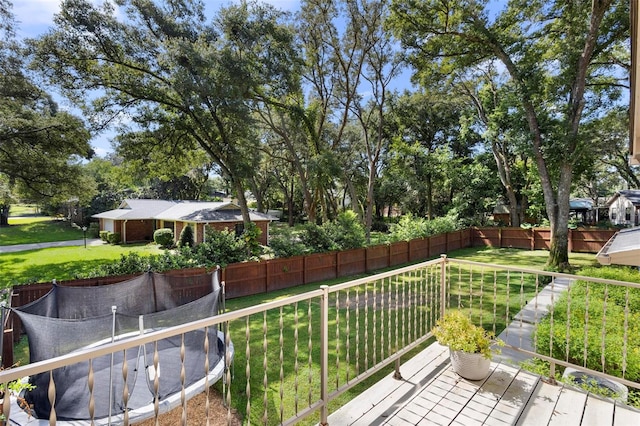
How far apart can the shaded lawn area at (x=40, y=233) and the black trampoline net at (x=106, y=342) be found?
67.1ft

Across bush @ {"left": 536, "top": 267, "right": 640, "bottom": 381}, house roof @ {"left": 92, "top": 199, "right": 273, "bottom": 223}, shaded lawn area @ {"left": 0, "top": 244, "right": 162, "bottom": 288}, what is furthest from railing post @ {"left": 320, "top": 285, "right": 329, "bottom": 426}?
house roof @ {"left": 92, "top": 199, "right": 273, "bottom": 223}

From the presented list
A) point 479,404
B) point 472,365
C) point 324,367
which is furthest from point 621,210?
point 324,367

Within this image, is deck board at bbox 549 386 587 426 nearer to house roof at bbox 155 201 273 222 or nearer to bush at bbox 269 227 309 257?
bush at bbox 269 227 309 257

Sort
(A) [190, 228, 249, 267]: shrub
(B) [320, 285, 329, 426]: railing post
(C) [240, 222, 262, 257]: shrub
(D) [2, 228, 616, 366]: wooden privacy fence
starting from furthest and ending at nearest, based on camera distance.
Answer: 1. (C) [240, 222, 262, 257]: shrub
2. (A) [190, 228, 249, 267]: shrub
3. (D) [2, 228, 616, 366]: wooden privacy fence
4. (B) [320, 285, 329, 426]: railing post

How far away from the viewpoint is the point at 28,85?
9.80 m

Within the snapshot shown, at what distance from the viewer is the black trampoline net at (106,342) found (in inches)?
117

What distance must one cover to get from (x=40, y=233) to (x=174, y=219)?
14527mm

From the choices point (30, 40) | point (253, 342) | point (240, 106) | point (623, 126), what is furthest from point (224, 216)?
point (623, 126)

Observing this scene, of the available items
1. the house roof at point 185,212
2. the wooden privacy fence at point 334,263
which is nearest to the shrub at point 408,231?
the wooden privacy fence at point 334,263

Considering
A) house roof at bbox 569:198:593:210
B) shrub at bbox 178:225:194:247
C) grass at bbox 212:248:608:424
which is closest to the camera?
grass at bbox 212:248:608:424

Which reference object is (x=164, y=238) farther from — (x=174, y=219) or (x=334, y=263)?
(x=334, y=263)

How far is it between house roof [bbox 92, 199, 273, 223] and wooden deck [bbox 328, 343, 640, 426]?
47.7 feet

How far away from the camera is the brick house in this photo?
16.6m

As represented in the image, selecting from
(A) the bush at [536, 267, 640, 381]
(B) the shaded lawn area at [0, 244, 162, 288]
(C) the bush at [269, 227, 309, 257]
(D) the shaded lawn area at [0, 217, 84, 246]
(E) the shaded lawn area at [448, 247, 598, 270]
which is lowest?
(B) the shaded lawn area at [0, 244, 162, 288]
